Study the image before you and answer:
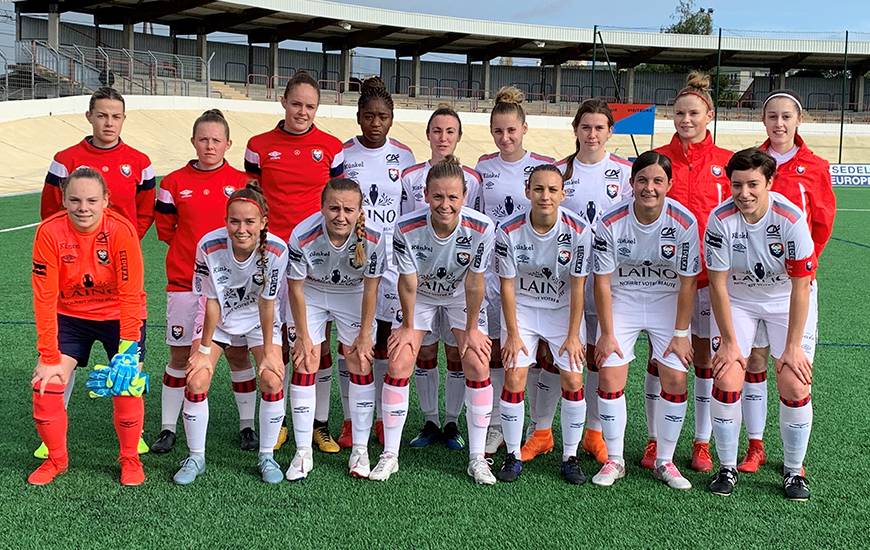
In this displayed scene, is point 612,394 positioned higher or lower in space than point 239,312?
lower

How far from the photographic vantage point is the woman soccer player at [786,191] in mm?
3914

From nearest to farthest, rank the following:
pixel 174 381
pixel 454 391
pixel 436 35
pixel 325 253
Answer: pixel 325 253
pixel 174 381
pixel 454 391
pixel 436 35

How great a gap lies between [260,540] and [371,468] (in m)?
0.91

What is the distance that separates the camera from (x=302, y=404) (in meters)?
3.90

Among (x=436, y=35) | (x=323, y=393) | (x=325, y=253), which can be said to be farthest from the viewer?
(x=436, y=35)

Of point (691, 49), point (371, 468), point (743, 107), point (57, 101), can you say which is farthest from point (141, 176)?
point (743, 107)

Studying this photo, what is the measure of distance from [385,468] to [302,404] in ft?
1.64

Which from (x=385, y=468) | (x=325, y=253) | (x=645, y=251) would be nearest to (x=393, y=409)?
(x=385, y=468)

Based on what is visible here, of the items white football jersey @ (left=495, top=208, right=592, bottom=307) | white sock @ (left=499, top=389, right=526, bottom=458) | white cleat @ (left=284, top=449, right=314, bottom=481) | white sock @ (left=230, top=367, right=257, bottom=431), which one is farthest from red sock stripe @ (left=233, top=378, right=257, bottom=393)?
white football jersey @ (left=495, top=208, right=592, bottom=307)

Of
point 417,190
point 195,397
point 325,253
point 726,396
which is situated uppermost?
point 417,190

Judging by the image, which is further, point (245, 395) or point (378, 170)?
point (378, 170)

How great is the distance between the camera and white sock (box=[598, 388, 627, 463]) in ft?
12.6

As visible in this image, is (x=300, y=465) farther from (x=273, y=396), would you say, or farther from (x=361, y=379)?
(x=361, y=379)

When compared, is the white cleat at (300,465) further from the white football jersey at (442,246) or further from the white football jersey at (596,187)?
the white football jersey at (596,187)
